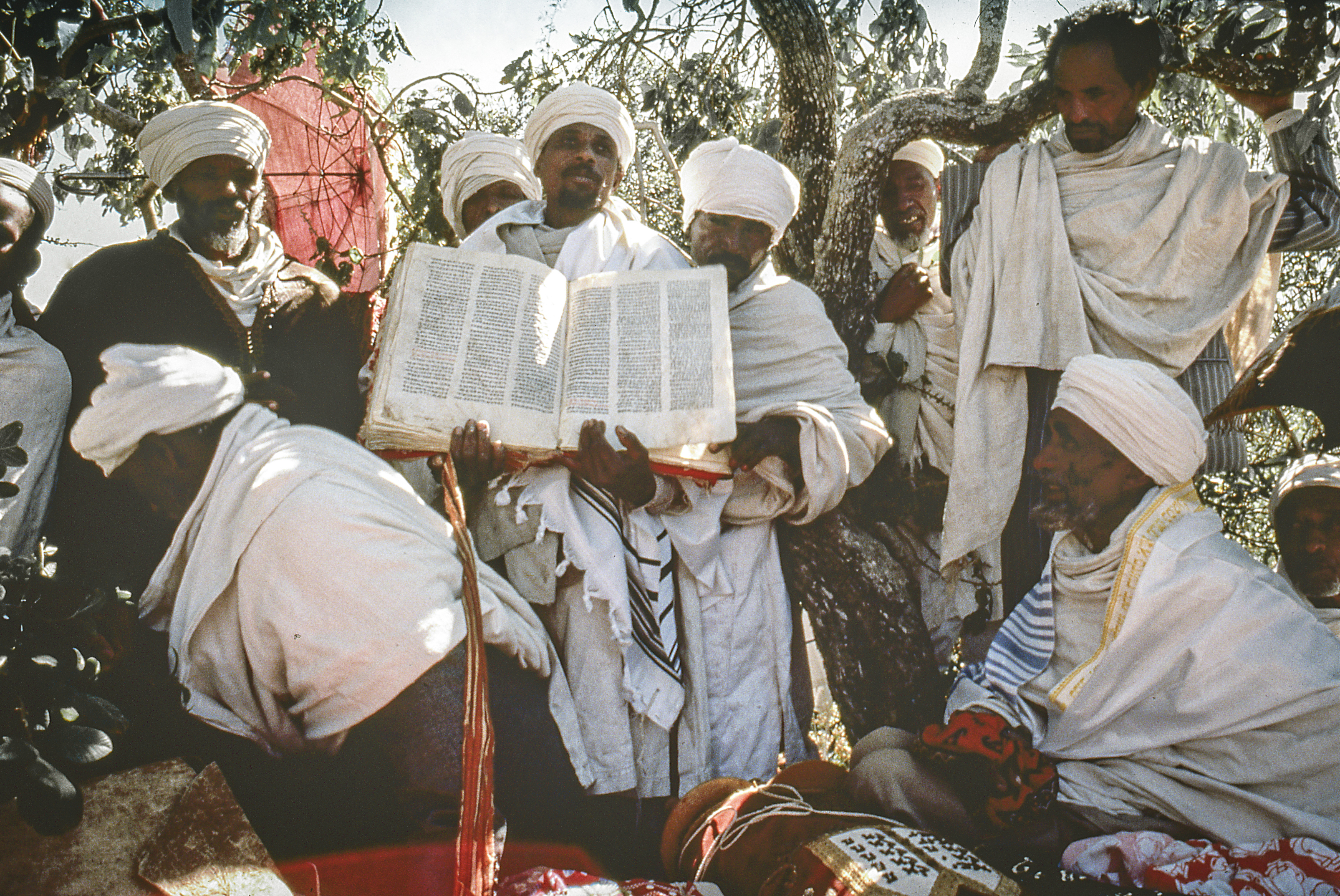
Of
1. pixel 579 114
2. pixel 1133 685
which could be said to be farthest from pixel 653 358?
pixel 1133 685

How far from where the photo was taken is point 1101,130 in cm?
353

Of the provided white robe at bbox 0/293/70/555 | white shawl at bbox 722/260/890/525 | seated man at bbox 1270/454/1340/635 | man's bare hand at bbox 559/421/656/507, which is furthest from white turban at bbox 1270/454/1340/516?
white robe at bbox 0/293/70/555

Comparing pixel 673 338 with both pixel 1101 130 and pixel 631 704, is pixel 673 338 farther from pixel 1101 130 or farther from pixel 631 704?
pixel 1101 130

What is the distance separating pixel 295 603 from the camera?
2.46 metres

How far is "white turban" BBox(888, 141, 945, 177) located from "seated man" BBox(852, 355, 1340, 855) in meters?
1.67

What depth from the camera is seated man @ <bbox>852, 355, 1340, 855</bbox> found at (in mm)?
2529

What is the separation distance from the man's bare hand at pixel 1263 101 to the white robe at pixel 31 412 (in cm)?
404

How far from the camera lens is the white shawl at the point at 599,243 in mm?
3473

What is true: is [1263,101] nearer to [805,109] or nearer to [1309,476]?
[1309,476]

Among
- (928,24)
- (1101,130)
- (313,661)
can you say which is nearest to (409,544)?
(313,661)

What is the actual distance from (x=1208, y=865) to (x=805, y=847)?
37.8 inches

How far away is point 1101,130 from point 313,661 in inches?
121

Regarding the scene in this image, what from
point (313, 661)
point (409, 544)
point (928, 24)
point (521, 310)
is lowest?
point (313, 661)

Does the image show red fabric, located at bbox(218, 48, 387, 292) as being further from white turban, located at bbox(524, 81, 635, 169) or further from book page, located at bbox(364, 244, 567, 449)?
book page, located at bbox(364, 244, 567, 449)
